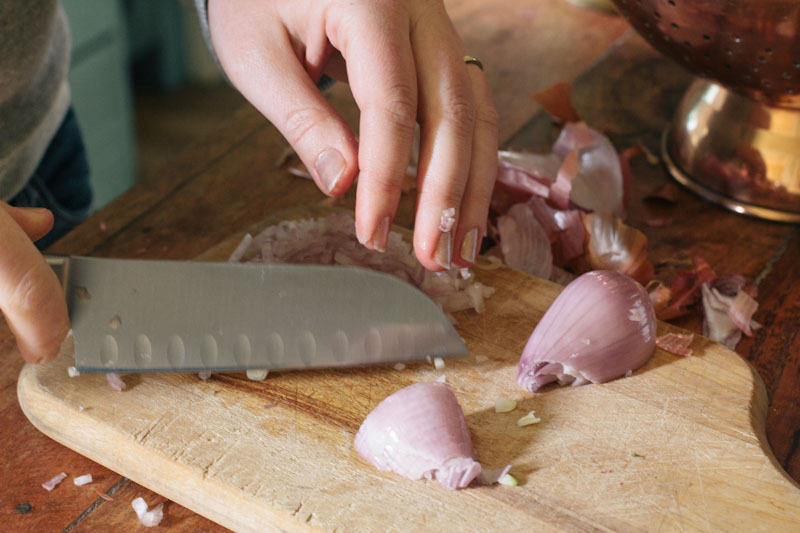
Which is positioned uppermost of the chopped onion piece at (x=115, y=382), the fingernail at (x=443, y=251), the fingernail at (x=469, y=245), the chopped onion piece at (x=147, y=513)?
the fingernail at (x=443, y=251)

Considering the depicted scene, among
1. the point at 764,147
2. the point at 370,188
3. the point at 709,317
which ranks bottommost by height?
the point at 709,317

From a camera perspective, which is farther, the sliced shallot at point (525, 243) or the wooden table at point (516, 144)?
the sliced shallot at point (525, 243)

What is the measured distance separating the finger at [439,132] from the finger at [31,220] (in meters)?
0.38

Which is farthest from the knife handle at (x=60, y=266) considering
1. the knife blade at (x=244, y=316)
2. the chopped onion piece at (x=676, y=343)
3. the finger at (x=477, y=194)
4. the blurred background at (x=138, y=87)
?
the blurred background at (x=138, y=87)

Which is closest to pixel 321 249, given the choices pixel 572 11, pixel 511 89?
pixel 511 89

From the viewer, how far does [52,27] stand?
3.75 feet

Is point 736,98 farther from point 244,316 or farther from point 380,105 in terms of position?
point 244,316

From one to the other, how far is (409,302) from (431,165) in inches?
6.0

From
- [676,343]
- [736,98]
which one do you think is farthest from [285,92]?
[736,98]

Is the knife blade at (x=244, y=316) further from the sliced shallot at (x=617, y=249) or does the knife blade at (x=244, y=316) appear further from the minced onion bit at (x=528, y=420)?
the sliced shallot at (x=617, y=249)

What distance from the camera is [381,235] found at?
2.66 ft

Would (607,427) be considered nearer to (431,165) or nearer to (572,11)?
(431,165)

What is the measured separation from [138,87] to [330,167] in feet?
10.1

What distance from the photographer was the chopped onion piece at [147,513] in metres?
0.75
